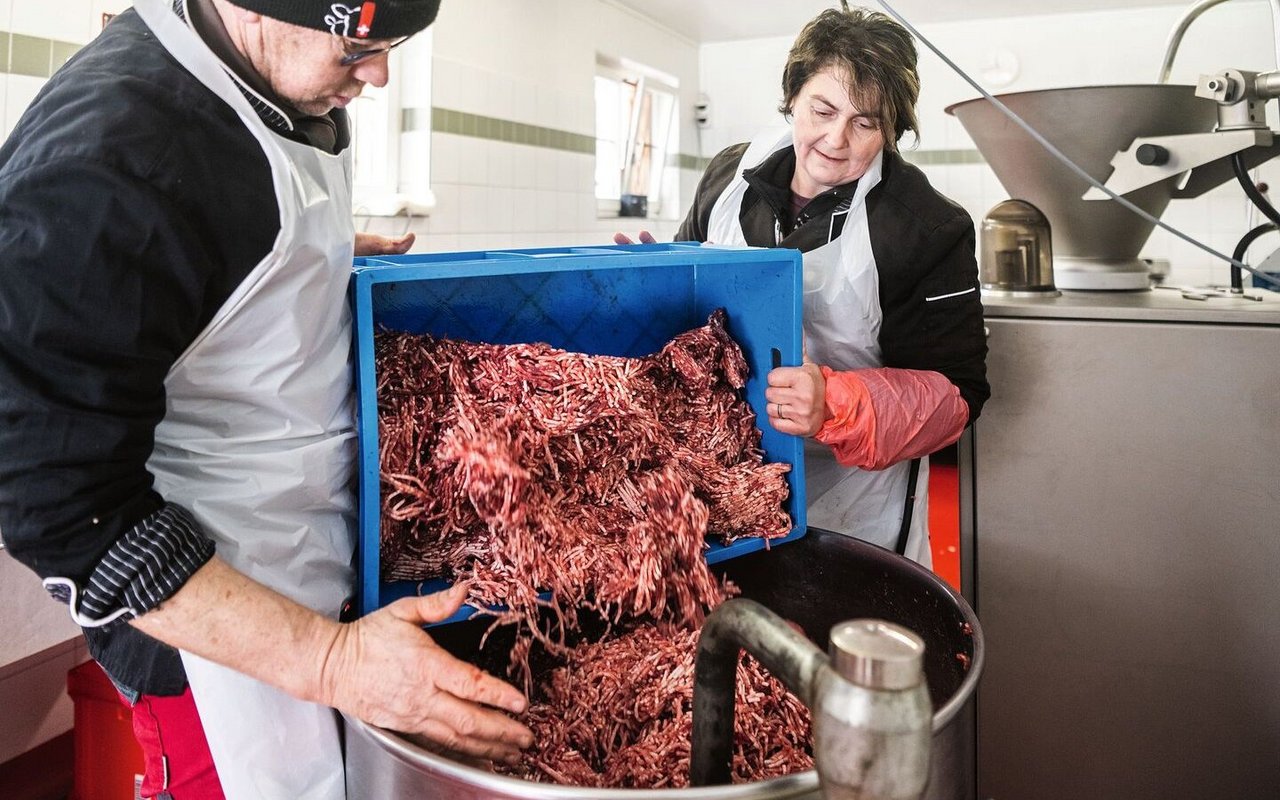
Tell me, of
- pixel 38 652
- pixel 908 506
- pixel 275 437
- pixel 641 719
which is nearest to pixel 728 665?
pixel 641 719

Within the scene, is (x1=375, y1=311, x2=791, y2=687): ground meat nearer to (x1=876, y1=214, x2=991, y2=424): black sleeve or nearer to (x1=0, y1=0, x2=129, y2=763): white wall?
(x1=876, y1=214, x2=991, y2=424): black sleeve


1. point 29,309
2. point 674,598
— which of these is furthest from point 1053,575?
point 29,309

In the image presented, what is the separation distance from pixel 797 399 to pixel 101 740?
77.5 inches

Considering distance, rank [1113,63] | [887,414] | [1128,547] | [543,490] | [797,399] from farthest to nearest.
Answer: [1113,63] → [1128,547] → [887,414] → [797,399] → [543,490]

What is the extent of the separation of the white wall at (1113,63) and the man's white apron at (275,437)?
5.45m

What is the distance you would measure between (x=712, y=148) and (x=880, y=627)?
7.39 metres

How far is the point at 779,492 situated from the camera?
1.44 meters

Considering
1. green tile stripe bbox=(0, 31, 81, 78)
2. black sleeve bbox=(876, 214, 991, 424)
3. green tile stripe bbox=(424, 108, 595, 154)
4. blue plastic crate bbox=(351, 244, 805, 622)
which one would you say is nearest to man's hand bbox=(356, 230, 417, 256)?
blue plastic crate bbox=(351, 244, 805, 622)

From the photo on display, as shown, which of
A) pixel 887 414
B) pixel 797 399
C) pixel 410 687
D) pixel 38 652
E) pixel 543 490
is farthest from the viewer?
pixel 38 652

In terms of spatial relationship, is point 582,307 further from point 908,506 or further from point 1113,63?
point 1113,63

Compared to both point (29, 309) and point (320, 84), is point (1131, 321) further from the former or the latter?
point (29, 309)

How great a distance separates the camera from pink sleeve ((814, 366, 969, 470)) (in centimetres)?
155

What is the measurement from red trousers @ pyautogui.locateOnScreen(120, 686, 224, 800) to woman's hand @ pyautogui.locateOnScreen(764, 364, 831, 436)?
0.99 m

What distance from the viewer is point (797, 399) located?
1.45 metres
